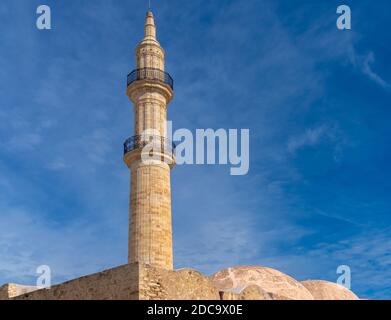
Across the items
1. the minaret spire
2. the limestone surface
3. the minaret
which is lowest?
the limestone surface

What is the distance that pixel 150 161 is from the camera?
1138 inches

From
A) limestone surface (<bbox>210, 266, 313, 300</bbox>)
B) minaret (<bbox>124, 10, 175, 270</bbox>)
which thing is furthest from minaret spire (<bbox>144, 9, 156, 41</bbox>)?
limestone surface (<bbox>210, 266, 313, 300</bbox>)

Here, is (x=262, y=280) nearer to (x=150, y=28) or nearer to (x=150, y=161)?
(x=150, y=161)

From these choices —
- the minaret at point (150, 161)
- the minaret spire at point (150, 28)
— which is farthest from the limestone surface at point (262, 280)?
the minaret spire at point (150, 28)

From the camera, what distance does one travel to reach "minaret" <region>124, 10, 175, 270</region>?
1078 inches

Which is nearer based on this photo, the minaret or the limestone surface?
the minaret

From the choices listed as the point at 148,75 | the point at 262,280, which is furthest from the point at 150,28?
the point at 262,280

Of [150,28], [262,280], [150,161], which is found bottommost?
[262,280]

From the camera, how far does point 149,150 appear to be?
29.0 m

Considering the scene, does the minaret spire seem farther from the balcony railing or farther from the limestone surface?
the limestone surface

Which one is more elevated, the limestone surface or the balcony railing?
the balcony railing

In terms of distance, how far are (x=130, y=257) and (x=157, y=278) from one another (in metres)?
13.0
